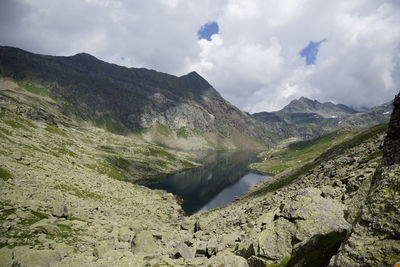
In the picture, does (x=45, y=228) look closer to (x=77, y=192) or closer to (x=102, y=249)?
(x=102, y=249)

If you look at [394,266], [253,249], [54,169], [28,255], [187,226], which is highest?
[54,169]

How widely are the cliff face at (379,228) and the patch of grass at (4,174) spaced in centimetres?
5056

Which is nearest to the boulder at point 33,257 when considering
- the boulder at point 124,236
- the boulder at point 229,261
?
the boulder at point 124,236

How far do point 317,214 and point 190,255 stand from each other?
1531 cm

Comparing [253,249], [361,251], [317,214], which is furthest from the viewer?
[253,249]

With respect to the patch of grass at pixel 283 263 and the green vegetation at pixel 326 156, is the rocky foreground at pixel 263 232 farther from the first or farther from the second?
the green vegetation at pixel 326 156

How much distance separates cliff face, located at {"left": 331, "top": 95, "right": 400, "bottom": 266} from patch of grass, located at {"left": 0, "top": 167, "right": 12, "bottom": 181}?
166 ft

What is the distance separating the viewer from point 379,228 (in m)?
7.98

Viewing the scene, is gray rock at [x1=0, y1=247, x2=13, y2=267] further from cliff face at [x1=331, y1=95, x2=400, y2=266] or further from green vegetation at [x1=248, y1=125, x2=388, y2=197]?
green vegetation at [x1=248, y1=125, x2=388, y2=197]

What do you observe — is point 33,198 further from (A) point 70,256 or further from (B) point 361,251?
(B) point 361,251

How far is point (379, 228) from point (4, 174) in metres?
54.2

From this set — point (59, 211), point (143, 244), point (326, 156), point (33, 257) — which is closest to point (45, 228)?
point (59, 211)

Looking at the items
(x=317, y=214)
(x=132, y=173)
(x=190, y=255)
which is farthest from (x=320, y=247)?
(x=132, y=173)

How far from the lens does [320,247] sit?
535 inches
